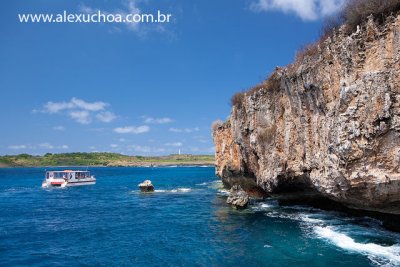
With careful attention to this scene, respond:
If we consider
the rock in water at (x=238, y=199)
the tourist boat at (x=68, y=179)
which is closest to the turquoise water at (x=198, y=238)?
the rock in water at (x=238, y=199)

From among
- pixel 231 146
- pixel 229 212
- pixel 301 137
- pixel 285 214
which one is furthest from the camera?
pixel 231 146

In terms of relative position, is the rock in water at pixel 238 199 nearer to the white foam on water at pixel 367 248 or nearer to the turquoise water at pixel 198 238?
the turquoise water at pixel 198 238

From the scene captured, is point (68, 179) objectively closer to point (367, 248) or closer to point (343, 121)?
point (367, 248)

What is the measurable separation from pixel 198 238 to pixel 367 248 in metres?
11.6

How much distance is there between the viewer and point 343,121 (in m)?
21.3

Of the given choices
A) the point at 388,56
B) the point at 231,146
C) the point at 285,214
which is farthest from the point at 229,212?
the point at 388,56

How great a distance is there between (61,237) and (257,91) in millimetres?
23314

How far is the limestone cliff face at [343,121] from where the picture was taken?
64.6ft

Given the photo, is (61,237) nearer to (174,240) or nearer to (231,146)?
(174,240)

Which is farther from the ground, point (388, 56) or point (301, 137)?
point (388, 56)

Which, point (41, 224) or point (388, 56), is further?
point (41, 224)

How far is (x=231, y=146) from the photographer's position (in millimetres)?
53750

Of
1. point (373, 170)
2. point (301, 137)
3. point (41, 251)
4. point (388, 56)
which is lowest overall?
point (41, 251)

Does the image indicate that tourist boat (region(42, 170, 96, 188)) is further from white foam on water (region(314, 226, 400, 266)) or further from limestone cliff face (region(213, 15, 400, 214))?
white foam on water (region(314, 226, 400, 266))
